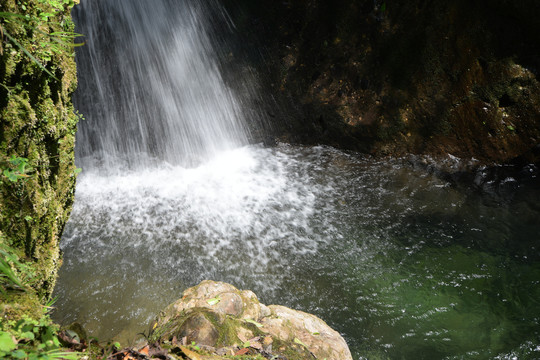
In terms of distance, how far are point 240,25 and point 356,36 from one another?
118 inches

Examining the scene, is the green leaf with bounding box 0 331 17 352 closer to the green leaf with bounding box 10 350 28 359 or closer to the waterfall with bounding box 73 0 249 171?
the green leaf with bounding box 10 350 28 359

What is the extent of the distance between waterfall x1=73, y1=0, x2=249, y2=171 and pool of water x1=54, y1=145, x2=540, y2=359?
3.29 ft

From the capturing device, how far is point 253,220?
5141 mm

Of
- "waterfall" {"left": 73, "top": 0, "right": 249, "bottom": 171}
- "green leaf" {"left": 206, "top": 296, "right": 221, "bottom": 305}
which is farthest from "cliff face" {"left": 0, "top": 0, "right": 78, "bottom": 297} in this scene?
"waterfall" {"left": 73, "top": 0, "right": 249, "bottom": 171}

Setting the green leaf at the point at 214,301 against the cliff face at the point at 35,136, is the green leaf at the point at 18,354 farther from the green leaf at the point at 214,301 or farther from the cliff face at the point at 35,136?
the green leaf at the point at 214,301

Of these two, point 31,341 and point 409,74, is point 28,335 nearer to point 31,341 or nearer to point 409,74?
point 31,341

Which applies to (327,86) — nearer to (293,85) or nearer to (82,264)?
(293,85)

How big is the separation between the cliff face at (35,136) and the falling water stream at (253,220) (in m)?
1.67

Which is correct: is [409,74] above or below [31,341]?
above

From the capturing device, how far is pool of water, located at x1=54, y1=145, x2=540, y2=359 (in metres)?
3.48

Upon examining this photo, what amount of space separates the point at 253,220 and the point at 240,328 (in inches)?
111

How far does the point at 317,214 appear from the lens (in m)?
5.22

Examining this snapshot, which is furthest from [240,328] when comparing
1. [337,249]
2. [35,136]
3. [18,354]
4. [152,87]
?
[152,87]

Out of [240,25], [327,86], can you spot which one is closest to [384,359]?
[327,86]
